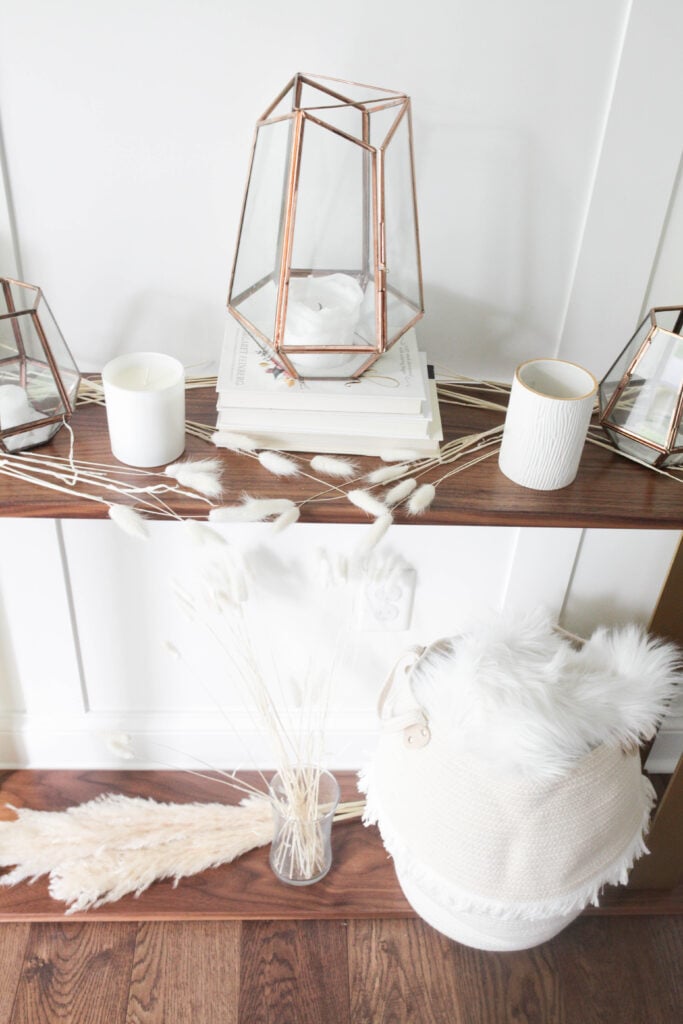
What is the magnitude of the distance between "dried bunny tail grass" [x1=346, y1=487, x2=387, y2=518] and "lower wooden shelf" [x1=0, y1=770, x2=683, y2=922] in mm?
667

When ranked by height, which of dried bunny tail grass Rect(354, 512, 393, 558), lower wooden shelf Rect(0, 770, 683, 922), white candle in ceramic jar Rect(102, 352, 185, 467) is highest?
white candle in ceramic jar Rect(102, 352, 185, 467)

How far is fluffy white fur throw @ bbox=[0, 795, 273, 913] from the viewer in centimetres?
139

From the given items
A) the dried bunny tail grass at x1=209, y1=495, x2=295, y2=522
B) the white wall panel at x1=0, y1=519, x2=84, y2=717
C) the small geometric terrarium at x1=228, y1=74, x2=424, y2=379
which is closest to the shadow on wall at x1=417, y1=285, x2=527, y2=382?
the small geometric terrarium at x1=228, y1=74, x2=424, y2=379

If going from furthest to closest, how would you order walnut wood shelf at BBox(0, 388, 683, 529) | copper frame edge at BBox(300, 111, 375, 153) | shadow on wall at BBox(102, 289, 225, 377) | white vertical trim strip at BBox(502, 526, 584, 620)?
white vertical trim strip at BBox(502, 526, 584, 620) < shadow on wall at BBox(102, 289, 225, 377) < walnut wood shelf at BBox(0, 388, 683, 529) < copper frame edge at BBox(300, 111, 375, 153)

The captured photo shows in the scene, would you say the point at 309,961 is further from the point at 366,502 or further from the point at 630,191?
the point at 630,191

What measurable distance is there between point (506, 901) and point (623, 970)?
31 centimetres

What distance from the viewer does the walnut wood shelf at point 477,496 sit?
1093mm

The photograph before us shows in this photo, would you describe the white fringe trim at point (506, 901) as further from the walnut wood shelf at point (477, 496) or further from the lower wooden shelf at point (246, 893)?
the walnut wood shelf at point (477, 496)

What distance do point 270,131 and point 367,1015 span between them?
3.81ft

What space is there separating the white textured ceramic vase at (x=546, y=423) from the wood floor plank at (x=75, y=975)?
0.89 meters

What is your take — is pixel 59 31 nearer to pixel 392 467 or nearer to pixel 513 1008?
pixel 392 467

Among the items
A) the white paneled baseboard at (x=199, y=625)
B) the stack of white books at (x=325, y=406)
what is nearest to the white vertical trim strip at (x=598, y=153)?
the stack of white books at (x=325, y=406)

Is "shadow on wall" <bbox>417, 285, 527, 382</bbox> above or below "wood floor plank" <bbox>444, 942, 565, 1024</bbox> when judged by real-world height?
above

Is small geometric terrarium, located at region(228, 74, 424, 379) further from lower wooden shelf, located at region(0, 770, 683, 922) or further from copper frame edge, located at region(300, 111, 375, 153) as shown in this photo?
lower wooden shelf, located at region(0, 770, 683, 922)
